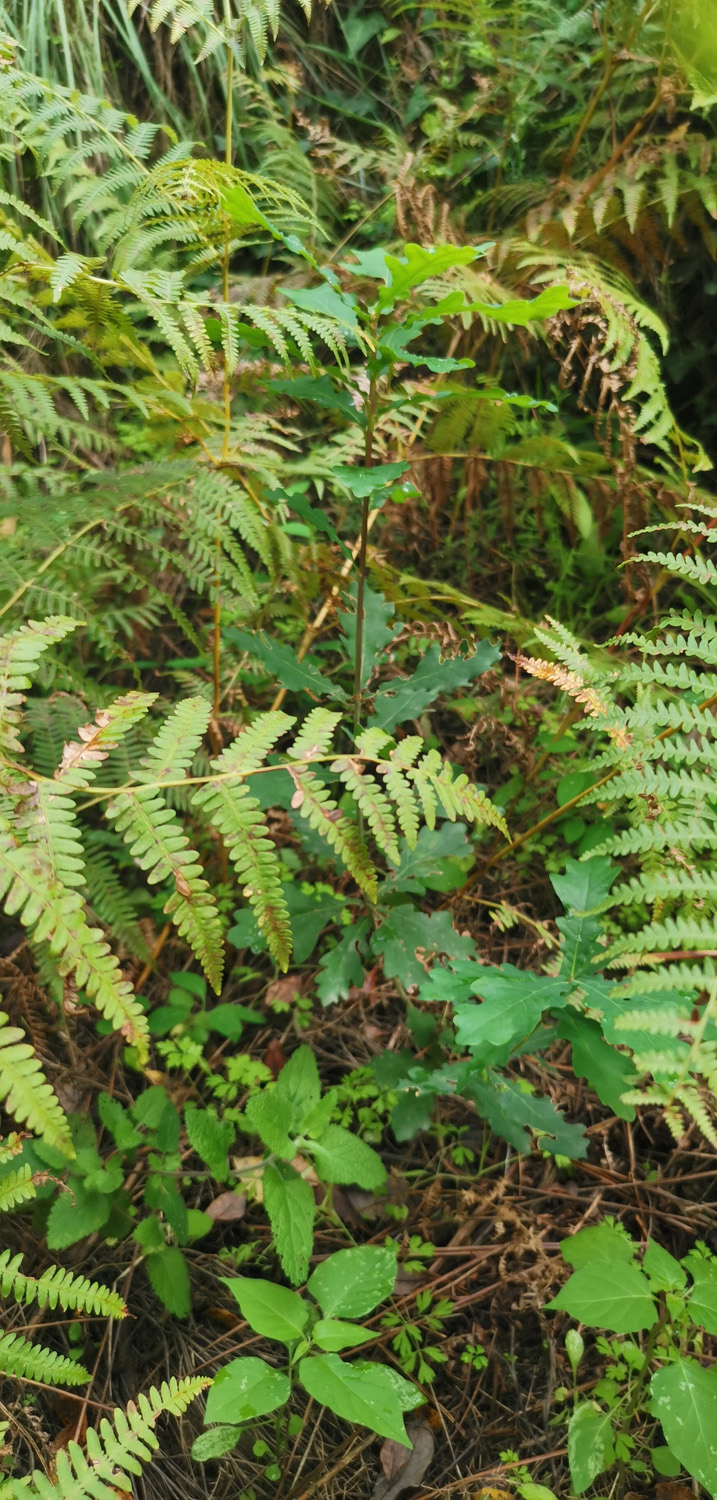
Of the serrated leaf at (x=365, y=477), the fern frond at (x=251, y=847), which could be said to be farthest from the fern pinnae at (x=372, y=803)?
the serrated leaf at (x=365, y=477)

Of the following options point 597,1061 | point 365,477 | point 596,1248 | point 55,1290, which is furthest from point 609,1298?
point 365,477

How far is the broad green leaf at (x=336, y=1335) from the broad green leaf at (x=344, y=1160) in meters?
0.22

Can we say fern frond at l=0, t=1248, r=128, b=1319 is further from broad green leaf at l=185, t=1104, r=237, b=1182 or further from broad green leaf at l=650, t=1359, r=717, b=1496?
broad green leaf at l=650, t=1359, r=717, b=1496

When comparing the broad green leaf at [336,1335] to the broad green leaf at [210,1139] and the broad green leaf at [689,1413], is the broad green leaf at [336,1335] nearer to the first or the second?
the broad green leaf at [210,1139]

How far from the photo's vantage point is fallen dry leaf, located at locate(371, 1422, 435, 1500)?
1455 mm

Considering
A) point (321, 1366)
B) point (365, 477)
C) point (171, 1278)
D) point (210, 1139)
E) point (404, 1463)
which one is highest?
point (365, 477)

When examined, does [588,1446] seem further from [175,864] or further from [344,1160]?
[175,864]

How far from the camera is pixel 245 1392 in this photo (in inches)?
50.7

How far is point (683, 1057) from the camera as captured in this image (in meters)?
0.93

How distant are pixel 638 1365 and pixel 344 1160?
0.63 metres

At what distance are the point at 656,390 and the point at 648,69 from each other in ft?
4.20

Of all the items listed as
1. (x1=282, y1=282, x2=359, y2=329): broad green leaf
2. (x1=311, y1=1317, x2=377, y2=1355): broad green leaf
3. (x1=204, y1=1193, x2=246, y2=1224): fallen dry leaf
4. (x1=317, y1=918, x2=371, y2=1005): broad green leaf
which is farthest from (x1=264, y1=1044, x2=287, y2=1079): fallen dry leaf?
(x1=282, y1=282, x2=359, y2=329): broad green leaf

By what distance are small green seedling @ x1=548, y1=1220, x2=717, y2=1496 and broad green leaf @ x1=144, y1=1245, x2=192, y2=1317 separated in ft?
2.10

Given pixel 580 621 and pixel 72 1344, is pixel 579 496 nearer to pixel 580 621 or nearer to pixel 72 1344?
pixel 580 621
